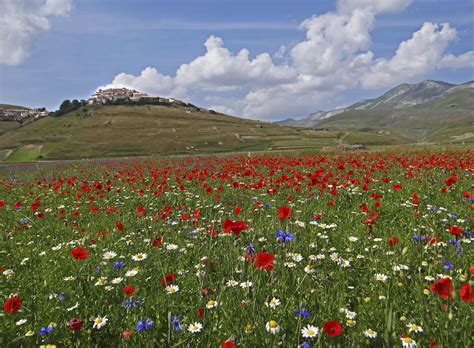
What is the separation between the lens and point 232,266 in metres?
4.00

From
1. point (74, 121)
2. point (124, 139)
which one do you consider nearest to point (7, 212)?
point (124, 139)

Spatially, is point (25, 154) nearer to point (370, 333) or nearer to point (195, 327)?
point (195, 327)

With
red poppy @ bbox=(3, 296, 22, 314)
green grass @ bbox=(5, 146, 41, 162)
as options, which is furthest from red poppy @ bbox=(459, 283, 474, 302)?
green grass @ bbox=(5, 146, 41, 162)

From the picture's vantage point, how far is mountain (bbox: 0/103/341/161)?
11206cm

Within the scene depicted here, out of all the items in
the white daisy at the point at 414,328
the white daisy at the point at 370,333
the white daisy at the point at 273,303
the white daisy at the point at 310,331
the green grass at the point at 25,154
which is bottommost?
the green grass at the point at 25,154

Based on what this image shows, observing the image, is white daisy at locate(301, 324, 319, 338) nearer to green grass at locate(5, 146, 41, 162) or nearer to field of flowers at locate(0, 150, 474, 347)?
field of flowers at locate(0, 150, 474, 347)

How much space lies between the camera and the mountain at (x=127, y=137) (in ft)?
368

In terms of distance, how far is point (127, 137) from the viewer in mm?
141125

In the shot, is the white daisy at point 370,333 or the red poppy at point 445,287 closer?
the red poppy at point 445,287

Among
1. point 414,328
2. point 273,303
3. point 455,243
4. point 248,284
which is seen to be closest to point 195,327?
point 248,284

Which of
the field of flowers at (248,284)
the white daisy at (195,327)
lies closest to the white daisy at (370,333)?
the field of flowers at (248,284)

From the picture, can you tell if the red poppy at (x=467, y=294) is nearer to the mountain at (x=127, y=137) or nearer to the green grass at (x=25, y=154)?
the mountain at (x=127, y=137)

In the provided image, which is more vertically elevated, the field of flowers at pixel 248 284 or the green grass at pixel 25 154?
the field of flowers at pixel 248 284

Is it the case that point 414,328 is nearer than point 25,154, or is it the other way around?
point 414,328
